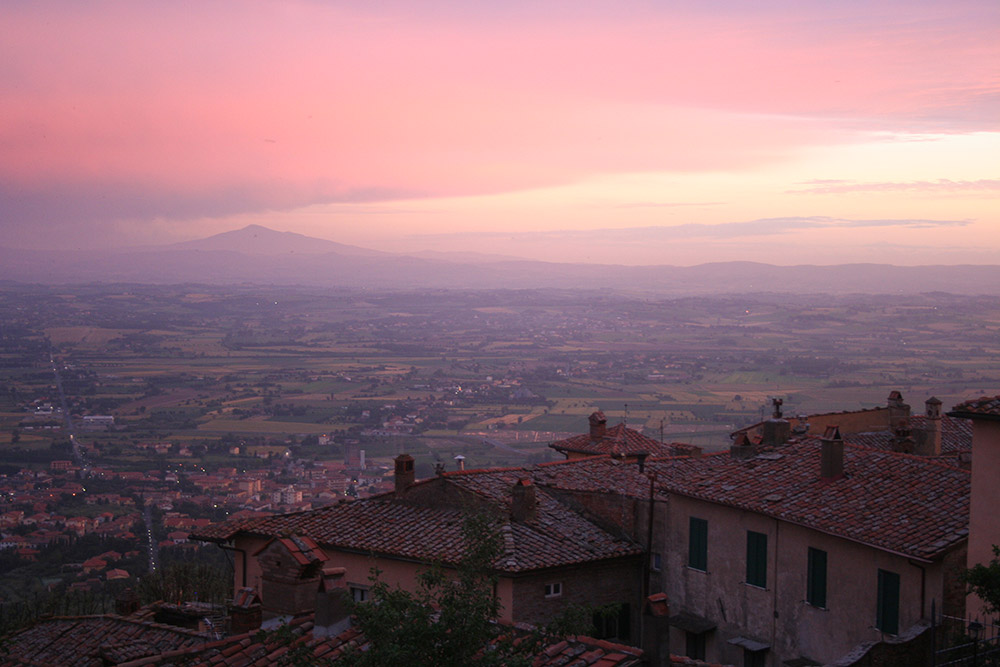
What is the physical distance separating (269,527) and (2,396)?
292ft

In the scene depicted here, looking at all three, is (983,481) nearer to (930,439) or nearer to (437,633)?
(437,633)

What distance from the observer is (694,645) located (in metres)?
17.0

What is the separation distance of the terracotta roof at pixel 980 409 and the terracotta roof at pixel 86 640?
9740mm

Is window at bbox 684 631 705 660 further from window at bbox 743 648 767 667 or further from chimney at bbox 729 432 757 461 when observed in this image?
chimney at bbox 729 432 757 461

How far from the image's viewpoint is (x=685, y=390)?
90.4 meters

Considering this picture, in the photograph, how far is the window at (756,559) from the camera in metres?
15.9

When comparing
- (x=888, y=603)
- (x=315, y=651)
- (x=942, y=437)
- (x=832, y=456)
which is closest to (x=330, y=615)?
(x=315, y=651)

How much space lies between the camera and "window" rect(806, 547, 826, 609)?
48.1 feet

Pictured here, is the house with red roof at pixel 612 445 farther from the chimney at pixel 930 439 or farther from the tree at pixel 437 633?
the tree at pixel 437 633

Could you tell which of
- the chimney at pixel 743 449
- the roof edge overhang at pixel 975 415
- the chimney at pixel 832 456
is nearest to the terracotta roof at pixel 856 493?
the chimney at pixel 832 456

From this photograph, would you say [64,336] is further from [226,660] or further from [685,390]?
[226,660]

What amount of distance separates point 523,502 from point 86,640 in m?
7.46

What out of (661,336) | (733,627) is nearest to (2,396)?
(661,336)

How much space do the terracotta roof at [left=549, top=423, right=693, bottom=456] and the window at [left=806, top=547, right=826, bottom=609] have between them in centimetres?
987
